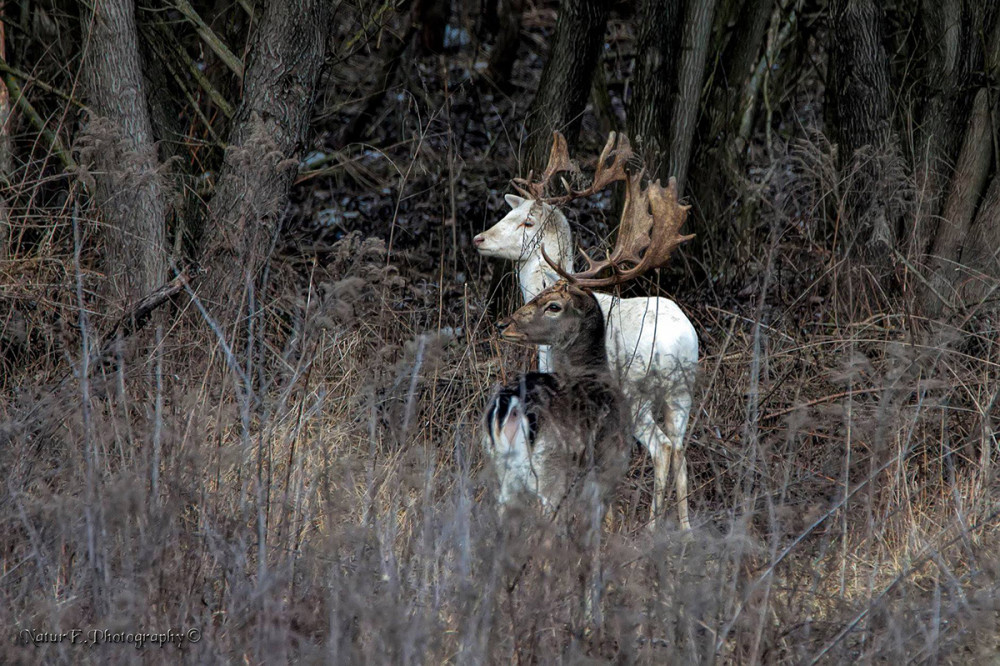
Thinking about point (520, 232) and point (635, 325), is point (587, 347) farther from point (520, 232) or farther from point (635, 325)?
point (520, 232)

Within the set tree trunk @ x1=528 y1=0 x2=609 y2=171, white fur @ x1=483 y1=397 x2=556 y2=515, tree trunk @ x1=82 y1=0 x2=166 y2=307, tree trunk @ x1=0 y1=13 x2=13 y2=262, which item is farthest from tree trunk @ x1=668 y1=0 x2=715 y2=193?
tree trunk @ x1=0 y1=13 x2=13 y2=262

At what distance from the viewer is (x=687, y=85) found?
25.8 feet

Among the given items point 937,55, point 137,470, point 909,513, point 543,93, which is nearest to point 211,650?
point 137,470

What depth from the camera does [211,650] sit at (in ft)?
10.2

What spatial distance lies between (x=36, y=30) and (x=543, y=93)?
3.88 m

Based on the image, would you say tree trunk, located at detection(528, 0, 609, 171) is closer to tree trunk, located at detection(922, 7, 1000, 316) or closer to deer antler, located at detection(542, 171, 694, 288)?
deer antler, located at detection(542, 171, 694, 288)

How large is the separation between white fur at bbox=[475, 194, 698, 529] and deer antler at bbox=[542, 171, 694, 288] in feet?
0.54

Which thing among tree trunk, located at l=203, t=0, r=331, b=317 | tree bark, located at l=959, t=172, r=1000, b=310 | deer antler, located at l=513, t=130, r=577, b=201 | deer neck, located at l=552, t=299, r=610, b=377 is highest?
tree trunk, located at l=203, t=0, r=331, b=317

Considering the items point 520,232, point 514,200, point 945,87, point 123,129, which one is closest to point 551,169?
point 514,200

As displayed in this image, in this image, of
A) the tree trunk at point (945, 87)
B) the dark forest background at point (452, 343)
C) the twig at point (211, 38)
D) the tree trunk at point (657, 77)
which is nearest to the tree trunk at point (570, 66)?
the dark forest background at point (452, 343)

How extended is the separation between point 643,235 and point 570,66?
8.40 ft

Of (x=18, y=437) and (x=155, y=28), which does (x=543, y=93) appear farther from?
(x=18, y=437)

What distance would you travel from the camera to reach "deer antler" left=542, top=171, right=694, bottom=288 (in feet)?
18.2

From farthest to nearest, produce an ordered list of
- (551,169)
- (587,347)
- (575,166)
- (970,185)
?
(970,185) → (551,169) → (575,166) → (587,347)
